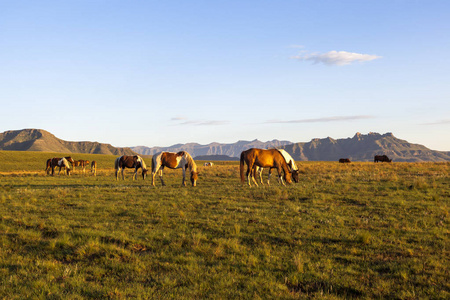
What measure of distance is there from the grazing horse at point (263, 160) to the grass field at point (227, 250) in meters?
6.74

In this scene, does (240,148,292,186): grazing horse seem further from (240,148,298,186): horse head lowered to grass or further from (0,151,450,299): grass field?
(0,151,450,299): grass field

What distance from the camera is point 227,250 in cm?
801

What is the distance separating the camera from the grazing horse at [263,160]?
20.9 meters

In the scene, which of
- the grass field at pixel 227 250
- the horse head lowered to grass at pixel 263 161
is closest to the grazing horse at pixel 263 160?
the horse head lowered to grass at pixel 263 161

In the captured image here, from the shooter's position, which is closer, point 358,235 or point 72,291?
point 72,291

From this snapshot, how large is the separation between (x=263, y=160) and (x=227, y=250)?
44.1 feet

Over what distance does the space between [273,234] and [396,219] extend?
522 cm

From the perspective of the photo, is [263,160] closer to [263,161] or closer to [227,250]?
[263,161]

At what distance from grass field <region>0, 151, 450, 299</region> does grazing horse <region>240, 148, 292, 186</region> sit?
22.1 feet

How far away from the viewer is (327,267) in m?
6.77

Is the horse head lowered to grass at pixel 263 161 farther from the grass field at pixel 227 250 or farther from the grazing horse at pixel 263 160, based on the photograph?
the grass field at pixel 227 250

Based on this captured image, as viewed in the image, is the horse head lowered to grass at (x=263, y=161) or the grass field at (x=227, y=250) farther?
the horse head lowered to grass at (x=263, y=161)

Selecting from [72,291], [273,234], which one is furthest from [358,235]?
[72,291]

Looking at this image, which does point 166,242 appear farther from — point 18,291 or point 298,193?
point 298,193
